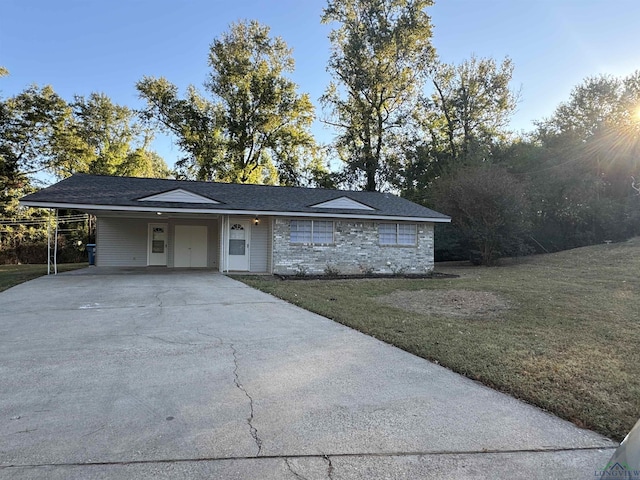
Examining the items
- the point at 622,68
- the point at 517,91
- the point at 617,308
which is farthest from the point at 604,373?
the point at 622,68

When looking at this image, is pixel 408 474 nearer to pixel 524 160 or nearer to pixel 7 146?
pixel 524 160

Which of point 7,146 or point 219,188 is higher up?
point 7,146

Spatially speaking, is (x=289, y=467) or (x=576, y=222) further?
(x=576, y=222)

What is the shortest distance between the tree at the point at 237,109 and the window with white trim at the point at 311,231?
14313mm

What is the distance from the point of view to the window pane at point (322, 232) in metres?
15.0

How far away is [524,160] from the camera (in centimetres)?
2589

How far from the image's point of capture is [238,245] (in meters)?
15.1

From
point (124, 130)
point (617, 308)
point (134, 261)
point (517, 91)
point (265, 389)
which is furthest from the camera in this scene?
point (124, 130)

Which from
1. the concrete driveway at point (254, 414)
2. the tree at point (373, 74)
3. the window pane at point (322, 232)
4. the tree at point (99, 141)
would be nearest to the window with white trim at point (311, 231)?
the window pane at point (322, 232)

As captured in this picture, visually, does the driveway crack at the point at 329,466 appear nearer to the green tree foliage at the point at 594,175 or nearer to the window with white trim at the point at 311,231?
the window with white trim at the point at 311,231

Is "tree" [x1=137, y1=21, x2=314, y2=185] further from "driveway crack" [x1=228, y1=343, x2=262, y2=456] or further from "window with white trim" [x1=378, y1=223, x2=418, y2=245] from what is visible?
"driveway crack" [x1=228, y1=343, x2=262, y2=456]

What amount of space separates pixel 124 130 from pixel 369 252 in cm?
2621

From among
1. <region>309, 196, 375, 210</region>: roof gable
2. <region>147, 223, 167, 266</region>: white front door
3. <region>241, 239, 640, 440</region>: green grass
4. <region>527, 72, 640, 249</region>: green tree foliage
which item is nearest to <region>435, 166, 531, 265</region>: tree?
<region>527, 72, 640, 249</region>: green tree foliage

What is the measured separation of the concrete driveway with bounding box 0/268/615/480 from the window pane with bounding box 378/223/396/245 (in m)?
10.5
